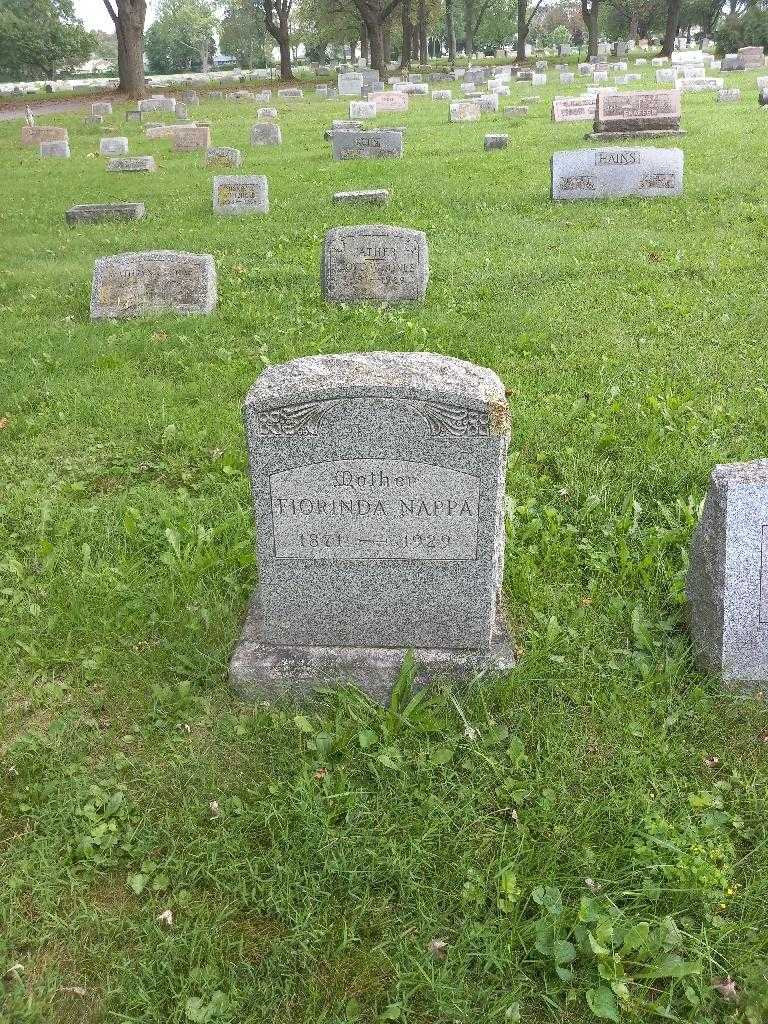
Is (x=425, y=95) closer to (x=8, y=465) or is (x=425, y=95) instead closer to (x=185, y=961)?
(x=8, y=465)

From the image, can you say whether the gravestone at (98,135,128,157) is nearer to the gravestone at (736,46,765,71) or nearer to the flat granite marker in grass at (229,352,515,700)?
the flat granite marker in grass at (229,352,515,700)

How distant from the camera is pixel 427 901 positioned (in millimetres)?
2580

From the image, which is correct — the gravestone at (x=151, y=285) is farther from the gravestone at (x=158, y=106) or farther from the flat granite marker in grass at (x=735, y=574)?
the gravestone at (x=158, y=106)

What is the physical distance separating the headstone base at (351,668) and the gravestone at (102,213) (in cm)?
1102

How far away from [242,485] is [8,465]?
5.52ft

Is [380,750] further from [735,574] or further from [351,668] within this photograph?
[735,574]

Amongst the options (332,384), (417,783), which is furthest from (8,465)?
(417,783)

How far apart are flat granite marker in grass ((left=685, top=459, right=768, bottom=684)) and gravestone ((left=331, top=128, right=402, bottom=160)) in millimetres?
16196

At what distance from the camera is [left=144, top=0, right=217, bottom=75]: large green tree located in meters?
74.3

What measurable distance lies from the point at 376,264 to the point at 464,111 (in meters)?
18.3

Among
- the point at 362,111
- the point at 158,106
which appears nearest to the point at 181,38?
the point at 158,106

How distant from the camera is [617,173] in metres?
11.5

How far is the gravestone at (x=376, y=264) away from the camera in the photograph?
7957mm

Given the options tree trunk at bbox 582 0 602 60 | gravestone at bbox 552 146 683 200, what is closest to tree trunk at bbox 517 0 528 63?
tree trunk at bbox 582 0 602 60
